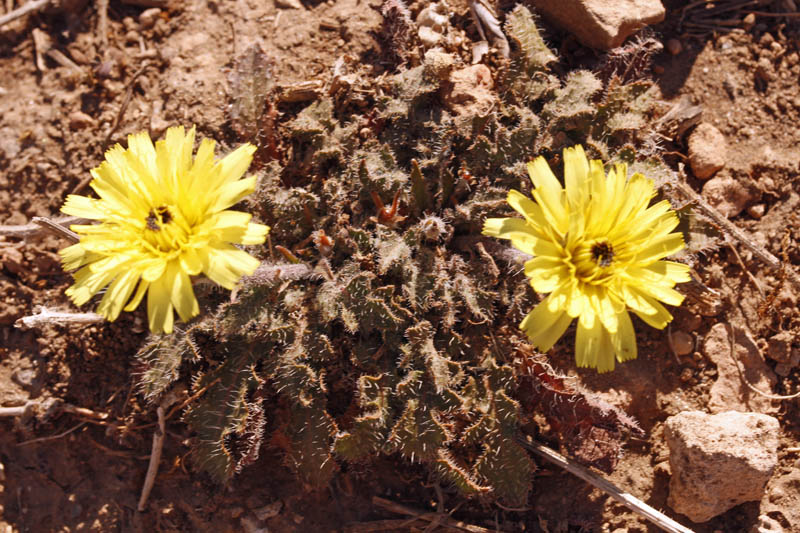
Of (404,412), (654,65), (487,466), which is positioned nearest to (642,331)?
(487,466)

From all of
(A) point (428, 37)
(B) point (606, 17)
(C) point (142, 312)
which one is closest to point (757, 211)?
(B) point (606, 17)

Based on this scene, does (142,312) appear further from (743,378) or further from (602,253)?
(743,378)

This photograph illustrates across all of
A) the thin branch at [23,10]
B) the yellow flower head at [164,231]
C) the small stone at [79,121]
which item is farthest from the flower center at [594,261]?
the thin branch at [23,10]

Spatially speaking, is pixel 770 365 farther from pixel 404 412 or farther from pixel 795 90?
pixel 404 412

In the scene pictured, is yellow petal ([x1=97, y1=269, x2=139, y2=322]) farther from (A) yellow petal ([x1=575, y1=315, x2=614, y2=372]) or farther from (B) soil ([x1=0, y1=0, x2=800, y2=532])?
(A) yellow petal ([x1=575, y1=315, x2=614, y2=372])

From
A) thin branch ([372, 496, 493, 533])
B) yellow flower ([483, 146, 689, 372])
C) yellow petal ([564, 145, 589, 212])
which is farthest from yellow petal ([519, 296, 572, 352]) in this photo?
thin branch ([372, 496, 493, 533])

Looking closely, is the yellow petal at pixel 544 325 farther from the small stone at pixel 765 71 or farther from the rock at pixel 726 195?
the small stone at pixel 765 71

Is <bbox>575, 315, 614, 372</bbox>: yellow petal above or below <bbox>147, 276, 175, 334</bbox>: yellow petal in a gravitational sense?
below

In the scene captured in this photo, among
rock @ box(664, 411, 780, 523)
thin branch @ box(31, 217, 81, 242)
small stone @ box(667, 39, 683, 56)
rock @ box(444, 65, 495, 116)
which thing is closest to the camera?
rock @ box(664, 411, 780, 523)
